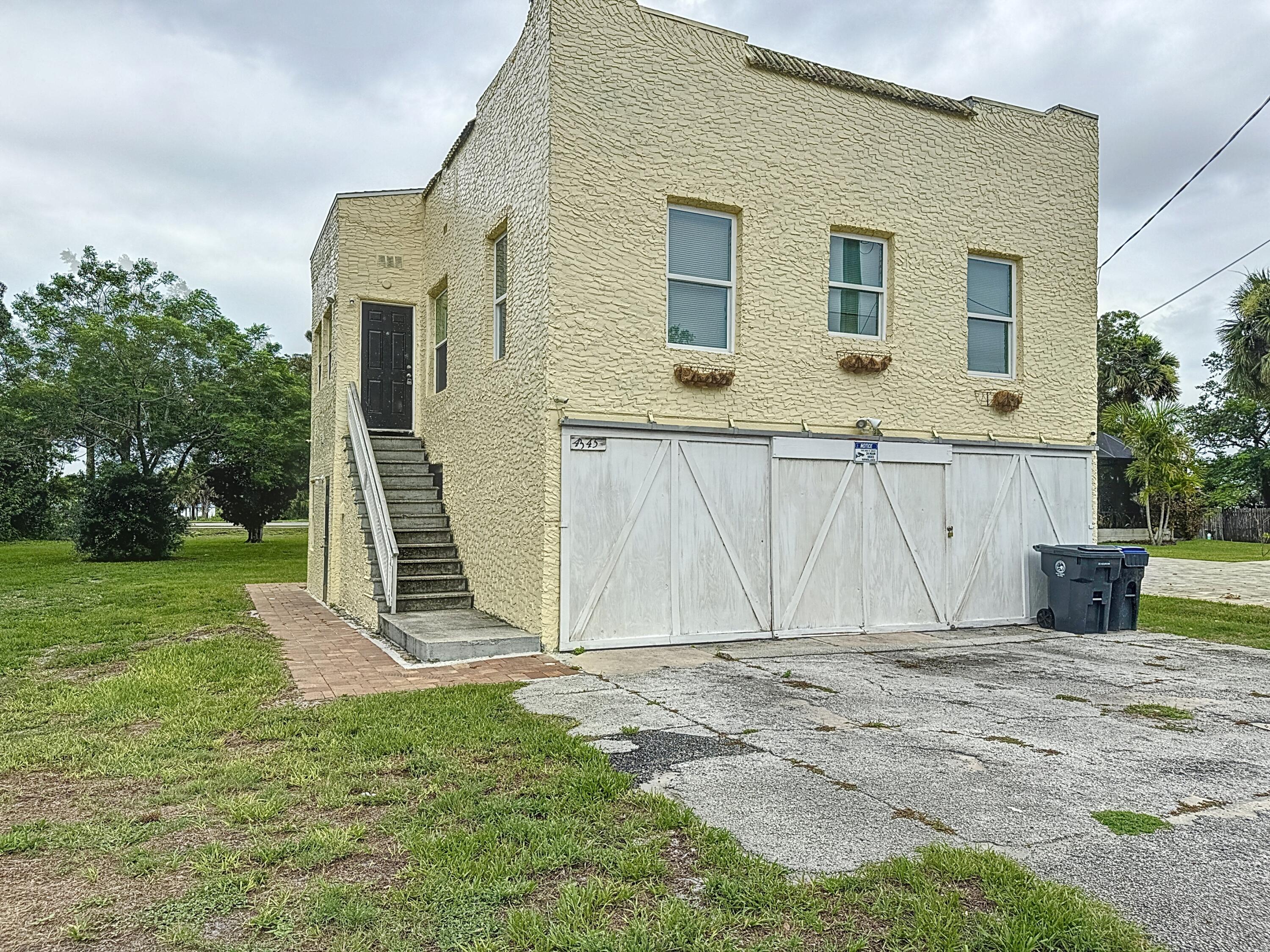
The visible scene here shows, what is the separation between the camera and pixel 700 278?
854cm

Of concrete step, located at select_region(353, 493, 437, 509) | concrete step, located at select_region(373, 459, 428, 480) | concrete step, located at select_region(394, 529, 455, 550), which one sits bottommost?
A: concrete step, located at select_region(394, 529, 455, 550)

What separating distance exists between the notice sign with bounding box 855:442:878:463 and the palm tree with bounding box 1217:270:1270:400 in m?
22.3

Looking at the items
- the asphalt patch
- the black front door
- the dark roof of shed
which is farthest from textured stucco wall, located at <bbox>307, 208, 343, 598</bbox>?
the dark roof of shed

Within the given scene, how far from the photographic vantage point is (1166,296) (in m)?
26.0

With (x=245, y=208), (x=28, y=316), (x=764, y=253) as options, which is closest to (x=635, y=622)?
(x=764, y=253)

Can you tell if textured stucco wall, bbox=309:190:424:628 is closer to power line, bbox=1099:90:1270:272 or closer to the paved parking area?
power line, bbox=1099:90:1270:272

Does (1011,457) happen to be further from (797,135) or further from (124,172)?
(124,172)

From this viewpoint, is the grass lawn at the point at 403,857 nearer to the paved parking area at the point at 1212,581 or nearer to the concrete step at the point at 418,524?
the concrete step at the point at 418,524

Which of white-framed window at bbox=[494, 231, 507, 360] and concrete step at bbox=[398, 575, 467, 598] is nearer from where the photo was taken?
white-framed window at bbox=[494, 231, 507, 360]

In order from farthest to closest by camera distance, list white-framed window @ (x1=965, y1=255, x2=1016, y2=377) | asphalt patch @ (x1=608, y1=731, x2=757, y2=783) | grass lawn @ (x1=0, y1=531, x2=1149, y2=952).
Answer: white-framed window @ (x1=965, y1=255, x2=1016, y2=377)
asphalt patch @ (x1=608, y1=731, x2=757, y2=783)
grass lawn @ (x1=0, y1=531, x2=1149, y2=952)

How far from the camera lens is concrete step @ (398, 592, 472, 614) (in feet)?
30.7

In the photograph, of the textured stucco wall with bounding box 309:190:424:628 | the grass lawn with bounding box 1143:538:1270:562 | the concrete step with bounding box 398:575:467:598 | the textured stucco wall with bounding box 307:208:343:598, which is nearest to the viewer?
the concrete step with bounding box 398:575:467:598

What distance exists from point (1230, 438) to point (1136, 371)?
15178 millimetres

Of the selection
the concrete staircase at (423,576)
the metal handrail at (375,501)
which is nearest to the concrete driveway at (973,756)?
the concrete staircase at (423,576)
